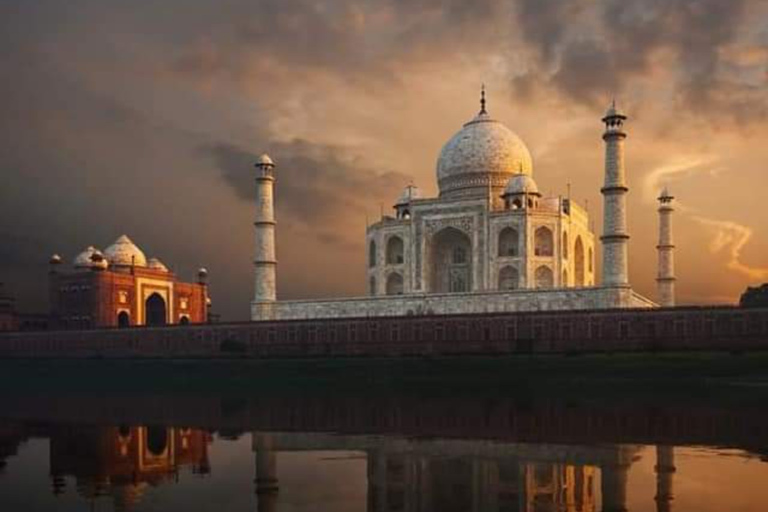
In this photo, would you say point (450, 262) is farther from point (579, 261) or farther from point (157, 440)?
point (157, 440)

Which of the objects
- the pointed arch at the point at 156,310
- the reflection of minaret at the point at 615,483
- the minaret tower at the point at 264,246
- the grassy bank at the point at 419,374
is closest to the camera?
the reflection of minaret at the point at 615,483

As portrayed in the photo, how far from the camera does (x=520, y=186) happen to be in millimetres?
40312

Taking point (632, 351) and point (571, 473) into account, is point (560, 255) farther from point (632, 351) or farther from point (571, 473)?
point (571, 473)

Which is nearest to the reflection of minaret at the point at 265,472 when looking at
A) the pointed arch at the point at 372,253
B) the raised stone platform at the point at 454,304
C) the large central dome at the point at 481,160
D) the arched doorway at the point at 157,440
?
the arched doorway at the point at 157,440

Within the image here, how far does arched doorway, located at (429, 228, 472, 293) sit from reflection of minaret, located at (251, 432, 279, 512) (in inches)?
1009

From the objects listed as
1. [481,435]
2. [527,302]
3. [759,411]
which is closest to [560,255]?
[527,302]

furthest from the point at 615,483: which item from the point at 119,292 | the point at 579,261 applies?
the point at 119,292

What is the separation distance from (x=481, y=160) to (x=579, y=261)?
8309 millimetres

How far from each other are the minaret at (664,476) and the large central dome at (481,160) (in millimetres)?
29642

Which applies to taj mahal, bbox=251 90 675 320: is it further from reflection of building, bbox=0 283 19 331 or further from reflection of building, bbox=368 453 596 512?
reflection of building, bbox=368 453 596 512

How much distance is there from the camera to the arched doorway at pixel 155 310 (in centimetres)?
5028

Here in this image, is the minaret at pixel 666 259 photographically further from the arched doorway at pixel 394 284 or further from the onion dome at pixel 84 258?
the onion dome at pixel 84 258

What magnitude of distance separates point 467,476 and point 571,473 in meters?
1.60

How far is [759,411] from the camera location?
18.1 metres
